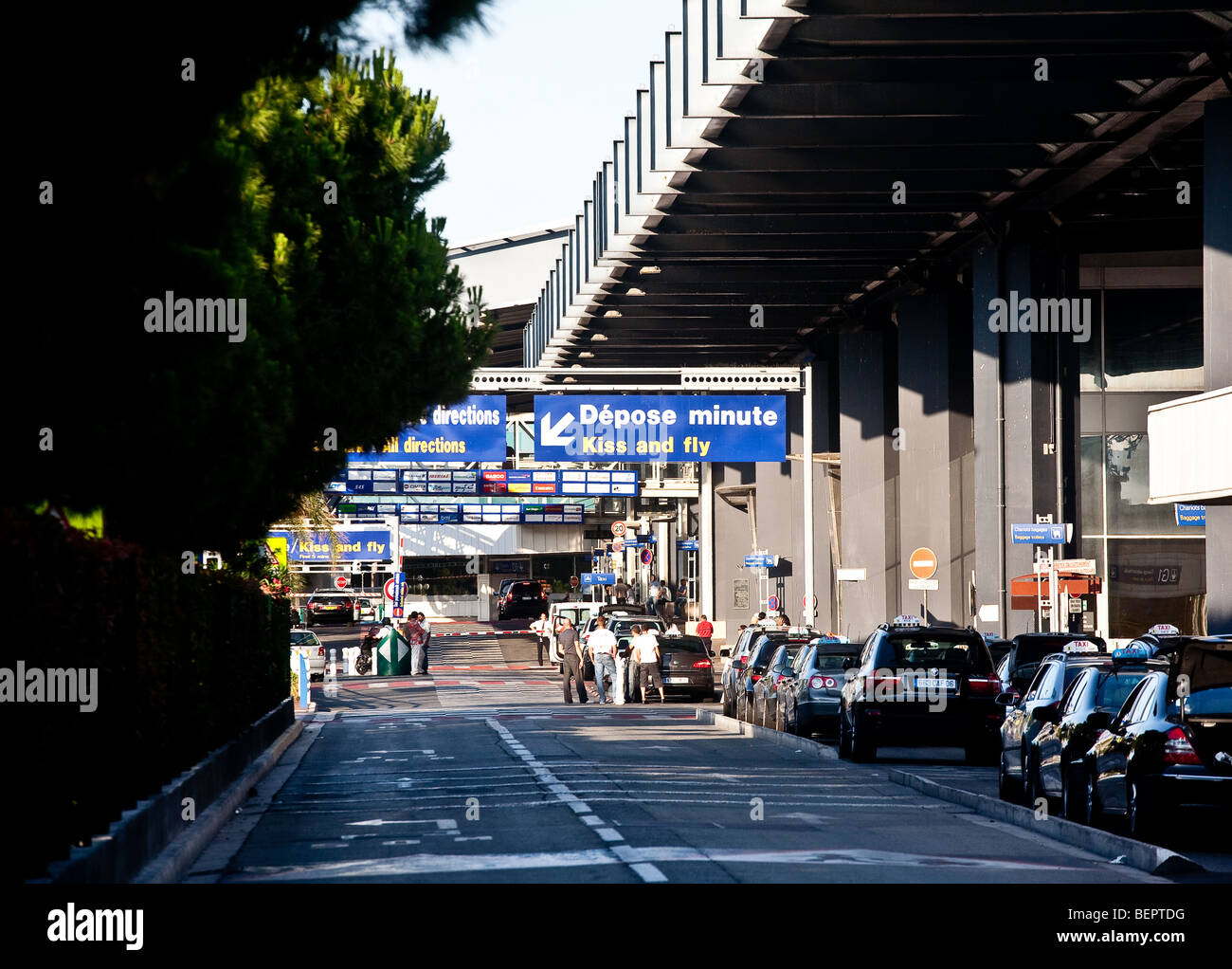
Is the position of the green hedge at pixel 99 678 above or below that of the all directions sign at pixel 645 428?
below

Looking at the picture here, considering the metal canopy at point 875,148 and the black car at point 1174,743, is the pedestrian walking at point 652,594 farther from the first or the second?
the black car at point 1174,743

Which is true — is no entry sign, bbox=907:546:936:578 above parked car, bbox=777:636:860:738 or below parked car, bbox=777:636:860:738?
above

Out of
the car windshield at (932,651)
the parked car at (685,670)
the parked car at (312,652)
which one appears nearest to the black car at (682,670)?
the parked car at (685,670)

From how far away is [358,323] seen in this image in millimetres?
20781

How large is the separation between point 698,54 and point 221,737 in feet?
46.5

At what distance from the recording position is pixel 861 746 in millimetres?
23969

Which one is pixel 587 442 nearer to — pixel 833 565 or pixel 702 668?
pixel 702 668

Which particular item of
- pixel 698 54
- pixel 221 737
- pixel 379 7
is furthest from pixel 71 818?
pixel 698 54

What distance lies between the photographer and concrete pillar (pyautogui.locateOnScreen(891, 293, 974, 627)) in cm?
4372

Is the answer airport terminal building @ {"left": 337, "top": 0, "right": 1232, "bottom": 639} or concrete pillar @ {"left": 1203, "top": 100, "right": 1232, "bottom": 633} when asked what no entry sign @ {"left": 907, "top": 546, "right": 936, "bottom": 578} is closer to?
airport terminal building @ {"left": 337, "top": 0, "right": 1232, "bottom": 639}

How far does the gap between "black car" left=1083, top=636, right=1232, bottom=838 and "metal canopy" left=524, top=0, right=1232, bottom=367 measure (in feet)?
43.6

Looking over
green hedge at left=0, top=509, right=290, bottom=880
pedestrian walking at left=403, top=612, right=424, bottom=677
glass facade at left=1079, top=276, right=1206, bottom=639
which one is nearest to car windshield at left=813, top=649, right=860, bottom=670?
green hedge at left=0, top=509, right=290, bottom=880

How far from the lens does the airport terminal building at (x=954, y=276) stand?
27047mm

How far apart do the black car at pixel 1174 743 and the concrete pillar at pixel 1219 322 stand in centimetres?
1236
